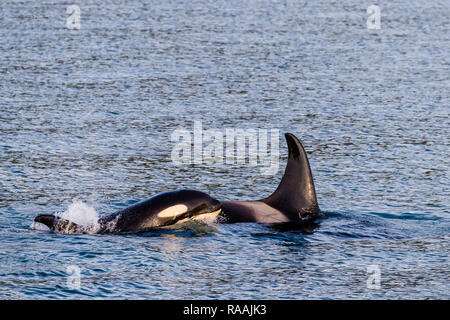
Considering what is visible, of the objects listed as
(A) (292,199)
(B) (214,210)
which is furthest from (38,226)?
(A) (292,199)

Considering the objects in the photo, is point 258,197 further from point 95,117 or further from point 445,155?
point 95,117

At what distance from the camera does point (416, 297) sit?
12336 millimetres

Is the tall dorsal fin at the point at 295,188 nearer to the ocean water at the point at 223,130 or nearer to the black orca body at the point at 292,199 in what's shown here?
the black orca body at the point at 292,199

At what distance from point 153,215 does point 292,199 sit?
8.50 ft

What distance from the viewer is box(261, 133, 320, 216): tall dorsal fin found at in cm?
1568

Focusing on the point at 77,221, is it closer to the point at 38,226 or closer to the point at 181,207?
the point at 38,226

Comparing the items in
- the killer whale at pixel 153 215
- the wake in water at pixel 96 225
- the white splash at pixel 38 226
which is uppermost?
the killer whale at pixel 153 215

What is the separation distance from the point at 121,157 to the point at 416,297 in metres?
9.77

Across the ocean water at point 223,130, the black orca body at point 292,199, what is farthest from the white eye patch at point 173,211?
the black orca body at point 292,199

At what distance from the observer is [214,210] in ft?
48.4

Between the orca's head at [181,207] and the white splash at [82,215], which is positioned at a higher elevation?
the orca's head at [181,207]

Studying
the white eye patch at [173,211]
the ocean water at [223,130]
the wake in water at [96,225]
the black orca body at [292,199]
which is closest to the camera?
the ocean water at [223,130]

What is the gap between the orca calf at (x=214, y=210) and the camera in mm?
14383

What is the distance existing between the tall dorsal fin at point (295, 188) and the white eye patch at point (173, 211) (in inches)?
77.2
